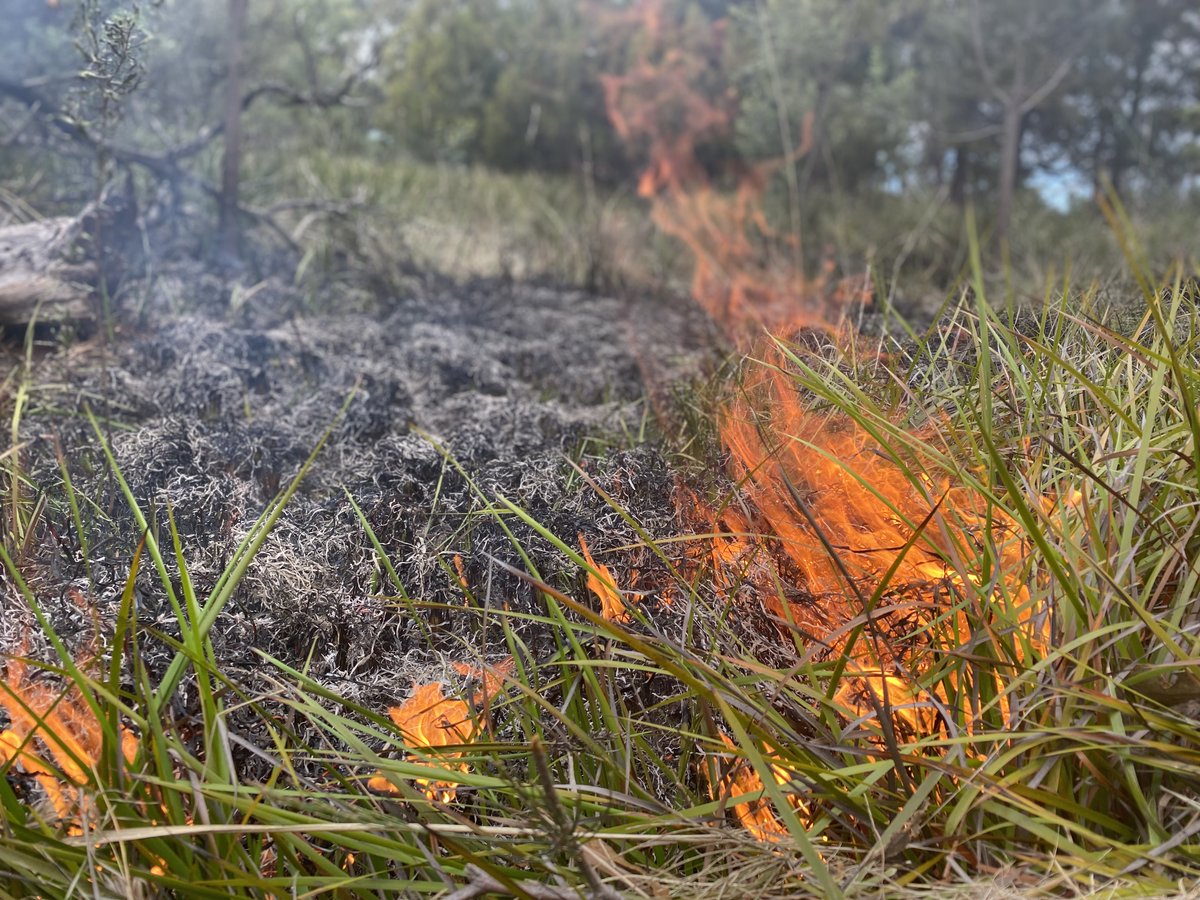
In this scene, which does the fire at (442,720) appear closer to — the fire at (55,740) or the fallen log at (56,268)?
the fire at (55,740)

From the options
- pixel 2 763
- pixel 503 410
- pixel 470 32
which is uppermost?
pixel 470 32

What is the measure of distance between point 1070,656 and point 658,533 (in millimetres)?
804

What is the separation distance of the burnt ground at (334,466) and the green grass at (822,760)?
0.21m

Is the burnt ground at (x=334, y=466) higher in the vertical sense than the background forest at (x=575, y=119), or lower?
lower

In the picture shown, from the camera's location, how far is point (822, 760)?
3.97 ft

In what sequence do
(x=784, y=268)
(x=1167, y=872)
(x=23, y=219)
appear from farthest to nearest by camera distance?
(x=784, y=268) < (x=23, y=219) < (x=1167, y=872)

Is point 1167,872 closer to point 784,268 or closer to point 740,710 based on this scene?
point 740,710

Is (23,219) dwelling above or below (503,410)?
above

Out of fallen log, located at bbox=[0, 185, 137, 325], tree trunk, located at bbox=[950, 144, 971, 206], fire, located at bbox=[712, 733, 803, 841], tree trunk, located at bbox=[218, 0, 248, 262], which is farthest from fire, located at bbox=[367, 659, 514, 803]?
tree trunk, located at bbox=[950, 144, 971, 206]

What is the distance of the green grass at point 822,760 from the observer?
1099 mm

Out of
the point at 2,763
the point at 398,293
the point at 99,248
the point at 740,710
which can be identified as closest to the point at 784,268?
the point at 398,293

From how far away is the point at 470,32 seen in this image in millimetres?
8531

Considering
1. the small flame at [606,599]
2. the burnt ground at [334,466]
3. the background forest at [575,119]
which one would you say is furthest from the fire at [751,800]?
the background forest at [575,119]

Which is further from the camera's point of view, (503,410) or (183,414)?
(503,410)
